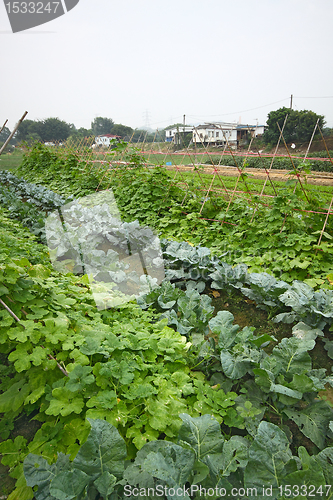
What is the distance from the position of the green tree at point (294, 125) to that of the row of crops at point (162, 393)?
3091 centimetres

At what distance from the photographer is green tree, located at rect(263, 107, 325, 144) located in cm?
2792

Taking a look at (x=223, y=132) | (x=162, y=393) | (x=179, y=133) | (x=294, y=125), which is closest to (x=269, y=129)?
(x=294, y=125)

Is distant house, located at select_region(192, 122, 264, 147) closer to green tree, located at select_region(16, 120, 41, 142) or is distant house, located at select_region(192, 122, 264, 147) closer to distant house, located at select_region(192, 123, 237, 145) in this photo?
distant house, located at select_region(192, 123, 237, 145)

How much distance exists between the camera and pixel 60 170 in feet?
38.5

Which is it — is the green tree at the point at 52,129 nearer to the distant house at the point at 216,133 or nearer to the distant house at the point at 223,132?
the distant house at the point at 223,132

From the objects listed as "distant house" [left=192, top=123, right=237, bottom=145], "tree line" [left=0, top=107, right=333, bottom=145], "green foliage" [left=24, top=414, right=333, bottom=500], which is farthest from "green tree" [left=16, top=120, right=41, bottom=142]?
"green foliage" [left=24, top=414, right=333, bottom=500]

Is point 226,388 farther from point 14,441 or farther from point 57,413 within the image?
point 14,441

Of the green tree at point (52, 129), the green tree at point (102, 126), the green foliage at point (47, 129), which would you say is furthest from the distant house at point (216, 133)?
the green tree at point (102, 126)

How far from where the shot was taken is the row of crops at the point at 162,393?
49.2 inches

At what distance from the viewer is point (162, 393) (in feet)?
5.98

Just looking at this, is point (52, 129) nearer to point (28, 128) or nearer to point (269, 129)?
point (28, 128)

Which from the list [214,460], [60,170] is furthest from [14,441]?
[60,170]

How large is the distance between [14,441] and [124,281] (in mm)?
2089

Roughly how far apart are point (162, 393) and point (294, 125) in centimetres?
3480
